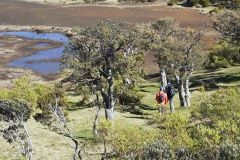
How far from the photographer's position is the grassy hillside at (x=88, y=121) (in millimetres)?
22703

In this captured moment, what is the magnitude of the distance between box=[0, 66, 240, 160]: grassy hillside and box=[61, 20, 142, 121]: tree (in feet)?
10.2

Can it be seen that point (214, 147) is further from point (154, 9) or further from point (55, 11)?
point (55, 11)

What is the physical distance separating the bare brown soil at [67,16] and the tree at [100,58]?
3916 centimetres

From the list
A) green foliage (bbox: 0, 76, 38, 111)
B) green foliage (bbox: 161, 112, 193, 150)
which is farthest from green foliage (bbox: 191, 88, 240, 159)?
green foliage (bbox: 0, 76, 38, 111)

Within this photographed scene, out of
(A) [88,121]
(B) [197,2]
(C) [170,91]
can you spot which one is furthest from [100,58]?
(B) [197,2]

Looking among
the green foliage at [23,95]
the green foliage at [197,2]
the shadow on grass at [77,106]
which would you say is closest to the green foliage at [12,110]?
the green foliage at [23,95]

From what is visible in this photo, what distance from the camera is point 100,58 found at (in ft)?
95.2

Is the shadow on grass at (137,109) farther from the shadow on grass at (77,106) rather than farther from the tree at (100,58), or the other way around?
the tree at (100,58)

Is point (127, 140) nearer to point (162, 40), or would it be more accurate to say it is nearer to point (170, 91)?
point (170, 91)

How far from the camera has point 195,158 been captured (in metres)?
13.1

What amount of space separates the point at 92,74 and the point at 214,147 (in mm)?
17346

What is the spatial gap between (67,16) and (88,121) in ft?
251

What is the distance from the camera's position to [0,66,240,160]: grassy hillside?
2270cm

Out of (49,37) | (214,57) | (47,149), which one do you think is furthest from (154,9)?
(47,149)
